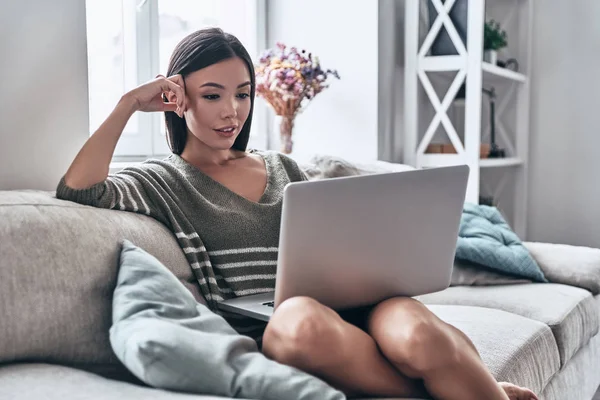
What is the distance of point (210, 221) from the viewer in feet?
5.47

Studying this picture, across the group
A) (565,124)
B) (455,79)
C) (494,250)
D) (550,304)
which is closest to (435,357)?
(550,304)

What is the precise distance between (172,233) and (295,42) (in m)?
1.76

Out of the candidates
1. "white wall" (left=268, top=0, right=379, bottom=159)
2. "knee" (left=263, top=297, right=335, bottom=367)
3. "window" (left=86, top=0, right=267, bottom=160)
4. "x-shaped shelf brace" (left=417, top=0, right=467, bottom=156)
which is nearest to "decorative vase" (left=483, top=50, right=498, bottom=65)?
"x-shaped shelf brace" (left=417, top=0, right=467, bottom=156)

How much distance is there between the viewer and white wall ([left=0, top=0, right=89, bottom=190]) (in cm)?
164

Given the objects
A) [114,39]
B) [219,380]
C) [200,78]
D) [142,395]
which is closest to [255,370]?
[219,380]

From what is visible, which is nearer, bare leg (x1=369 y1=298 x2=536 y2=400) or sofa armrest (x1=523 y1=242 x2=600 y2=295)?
bare leg (x1=369 y1=298 x2=536 y2=400)

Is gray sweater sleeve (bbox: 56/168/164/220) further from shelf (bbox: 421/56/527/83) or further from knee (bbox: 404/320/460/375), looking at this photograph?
shelf (bbox: 421/56/527/83)

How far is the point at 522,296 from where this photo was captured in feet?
7.20

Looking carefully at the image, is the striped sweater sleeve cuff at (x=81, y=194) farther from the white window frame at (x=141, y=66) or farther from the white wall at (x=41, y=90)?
the white window frame at (x=141, y=66)

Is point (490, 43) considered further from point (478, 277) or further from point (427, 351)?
point (427, 351)

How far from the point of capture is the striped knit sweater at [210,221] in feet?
5.19

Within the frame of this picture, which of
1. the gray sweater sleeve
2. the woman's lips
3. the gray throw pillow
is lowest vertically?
the gray throw pillow

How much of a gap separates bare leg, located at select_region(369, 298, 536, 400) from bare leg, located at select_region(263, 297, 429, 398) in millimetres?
30

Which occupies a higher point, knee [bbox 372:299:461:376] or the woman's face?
the woman's face
